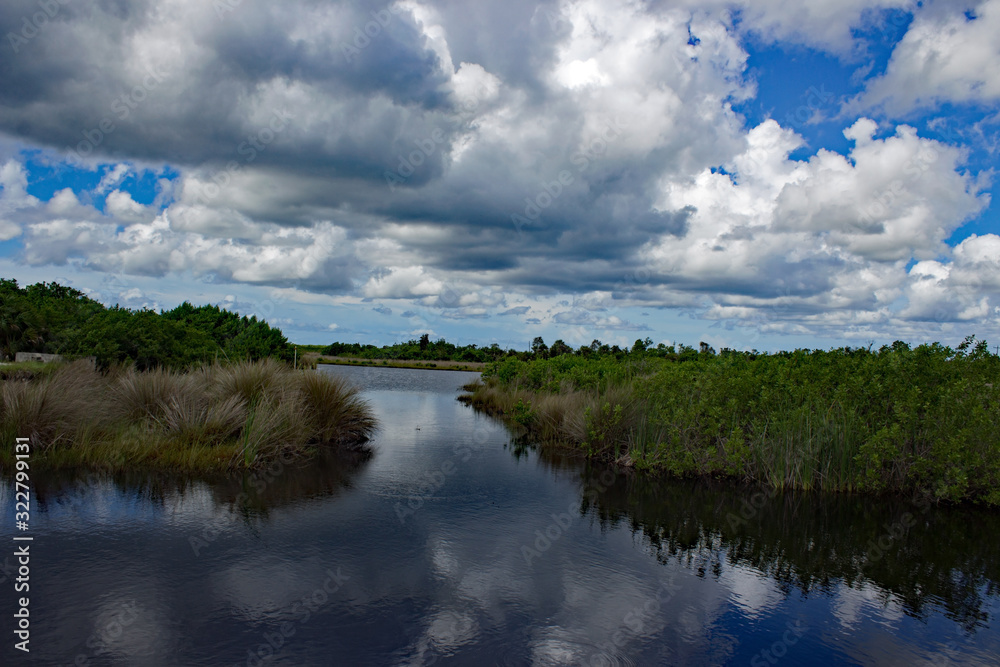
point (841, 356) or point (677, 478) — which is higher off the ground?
point (841, 356)

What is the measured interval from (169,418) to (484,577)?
854 centimetres

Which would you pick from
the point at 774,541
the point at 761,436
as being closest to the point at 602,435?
the point at 761,436

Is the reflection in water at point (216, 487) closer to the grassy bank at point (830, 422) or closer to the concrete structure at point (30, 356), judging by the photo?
the grassy bank at point (830, 422)

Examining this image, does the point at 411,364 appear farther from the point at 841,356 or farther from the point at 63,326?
the point at 841,356

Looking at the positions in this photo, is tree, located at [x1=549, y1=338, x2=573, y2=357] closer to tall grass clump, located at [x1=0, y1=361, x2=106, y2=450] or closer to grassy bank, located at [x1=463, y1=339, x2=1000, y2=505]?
grassy bank, located at [x1=463, y1=339, x2=1000, y2=505]

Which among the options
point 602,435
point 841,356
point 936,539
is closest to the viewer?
point 936,539

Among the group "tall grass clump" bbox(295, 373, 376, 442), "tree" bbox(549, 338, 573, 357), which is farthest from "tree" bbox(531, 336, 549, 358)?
"tall grass clump" bbox(295, 373, 376, 442)

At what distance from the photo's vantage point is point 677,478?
12977mm

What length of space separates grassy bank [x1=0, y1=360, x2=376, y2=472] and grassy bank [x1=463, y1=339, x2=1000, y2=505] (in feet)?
23.2

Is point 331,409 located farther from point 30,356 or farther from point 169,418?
point 30,356

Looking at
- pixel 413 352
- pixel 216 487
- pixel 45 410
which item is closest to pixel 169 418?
pixel 45 410

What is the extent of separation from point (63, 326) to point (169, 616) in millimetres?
18278

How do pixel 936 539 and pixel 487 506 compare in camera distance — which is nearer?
pixel 936 539

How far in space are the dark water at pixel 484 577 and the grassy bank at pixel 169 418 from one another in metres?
0.95
